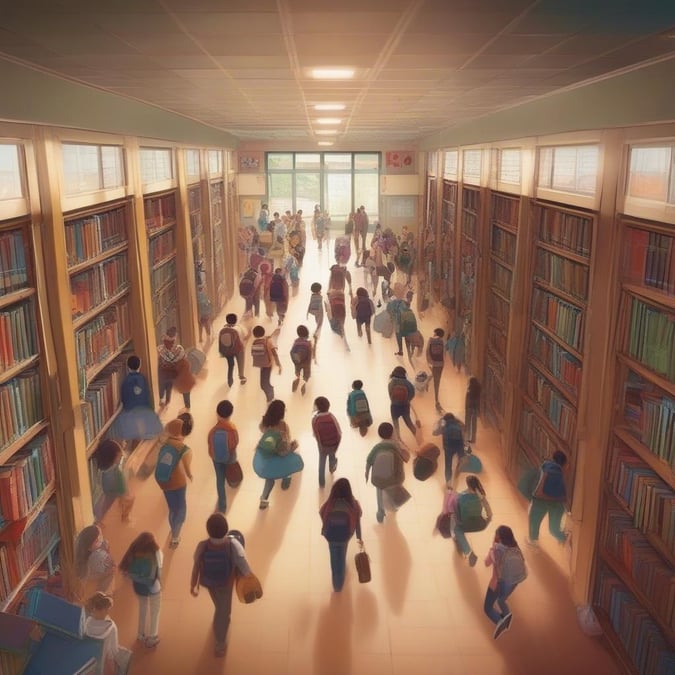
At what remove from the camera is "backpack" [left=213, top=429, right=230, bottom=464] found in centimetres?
537

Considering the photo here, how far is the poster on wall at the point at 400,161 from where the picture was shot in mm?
18000

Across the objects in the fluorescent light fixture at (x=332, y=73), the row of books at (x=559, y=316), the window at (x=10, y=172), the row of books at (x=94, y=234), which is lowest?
the row of books at (x=559, y=316)

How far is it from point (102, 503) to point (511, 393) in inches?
152

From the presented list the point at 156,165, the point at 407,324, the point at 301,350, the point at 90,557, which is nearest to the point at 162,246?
the point at 156,165

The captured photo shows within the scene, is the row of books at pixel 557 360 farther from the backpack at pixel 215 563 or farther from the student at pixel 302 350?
the backpack at pixel 215 563

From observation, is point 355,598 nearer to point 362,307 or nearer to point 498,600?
point 498,600

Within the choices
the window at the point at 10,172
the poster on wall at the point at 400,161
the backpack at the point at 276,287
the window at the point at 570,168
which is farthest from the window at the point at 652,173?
the poster on wall at the point at 400,161

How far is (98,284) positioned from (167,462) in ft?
5.81

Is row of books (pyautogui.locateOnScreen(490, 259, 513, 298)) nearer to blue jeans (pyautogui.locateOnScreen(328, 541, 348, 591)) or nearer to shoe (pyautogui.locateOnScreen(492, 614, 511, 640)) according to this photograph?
blue jeans (pyautogui.locateOnScreen(328, 541, 348, 591))

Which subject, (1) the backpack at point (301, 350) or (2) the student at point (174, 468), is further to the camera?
(1) the backpack at point (301, 350)

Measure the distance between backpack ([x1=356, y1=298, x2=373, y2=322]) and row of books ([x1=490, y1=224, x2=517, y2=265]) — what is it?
2.47 metres

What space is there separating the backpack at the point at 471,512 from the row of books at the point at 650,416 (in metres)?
1.15

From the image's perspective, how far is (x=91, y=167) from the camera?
559 cm

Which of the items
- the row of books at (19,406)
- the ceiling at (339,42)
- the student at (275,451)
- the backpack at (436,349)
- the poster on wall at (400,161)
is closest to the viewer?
the ceiling at (339,42)
